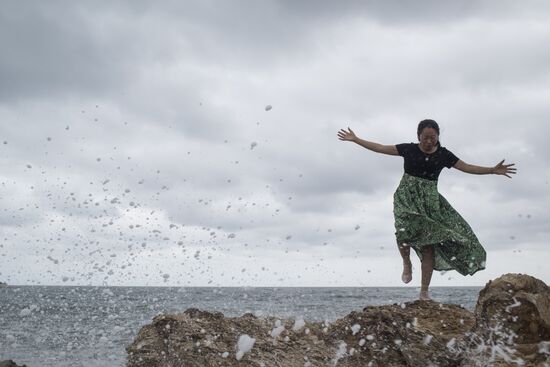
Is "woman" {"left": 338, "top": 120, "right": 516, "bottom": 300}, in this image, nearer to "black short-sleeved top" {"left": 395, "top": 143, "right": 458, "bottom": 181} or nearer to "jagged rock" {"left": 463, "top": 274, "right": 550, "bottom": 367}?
"black short-sleeved top" {"left": 395, "top": 143, "right": 458, "bottom": 181}

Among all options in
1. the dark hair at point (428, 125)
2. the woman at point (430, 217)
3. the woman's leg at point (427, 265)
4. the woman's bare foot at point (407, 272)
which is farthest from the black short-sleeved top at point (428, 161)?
the woman's bare foot at point (407, 272)

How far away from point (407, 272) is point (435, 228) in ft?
1.76

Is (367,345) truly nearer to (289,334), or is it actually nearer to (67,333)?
(289,334)

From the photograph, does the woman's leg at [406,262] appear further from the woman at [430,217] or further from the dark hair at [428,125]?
the dark hair at [428,125]

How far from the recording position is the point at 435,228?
6188 millimetres

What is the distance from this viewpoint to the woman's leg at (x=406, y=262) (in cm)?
625

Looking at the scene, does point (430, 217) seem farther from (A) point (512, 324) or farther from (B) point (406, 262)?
(A) point (512, 324)

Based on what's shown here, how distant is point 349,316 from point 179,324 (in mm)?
1529

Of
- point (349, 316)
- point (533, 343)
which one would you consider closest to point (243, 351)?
point (349, 316)

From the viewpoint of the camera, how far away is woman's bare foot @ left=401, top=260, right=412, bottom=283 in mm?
6242

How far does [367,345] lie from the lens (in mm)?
5113

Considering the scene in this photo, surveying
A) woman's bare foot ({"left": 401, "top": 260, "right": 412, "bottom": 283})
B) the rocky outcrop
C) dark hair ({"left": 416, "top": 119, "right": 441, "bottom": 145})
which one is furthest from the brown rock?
dark hair ({"left": 416, "top": 119, "right": 441, "bottom": 145})

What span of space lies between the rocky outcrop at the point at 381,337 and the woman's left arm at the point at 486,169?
1523 mm

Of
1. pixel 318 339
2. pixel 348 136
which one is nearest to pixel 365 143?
pixel 348 136
